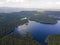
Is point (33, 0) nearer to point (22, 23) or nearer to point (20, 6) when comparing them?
point (20, 6)

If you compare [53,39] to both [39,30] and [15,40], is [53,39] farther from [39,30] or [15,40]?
[15,40]

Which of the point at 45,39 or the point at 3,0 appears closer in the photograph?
the point at 45,39

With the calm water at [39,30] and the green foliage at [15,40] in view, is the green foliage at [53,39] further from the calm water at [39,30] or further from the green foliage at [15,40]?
the green foliage at [15,40]

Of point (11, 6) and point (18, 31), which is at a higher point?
point (11, 6)

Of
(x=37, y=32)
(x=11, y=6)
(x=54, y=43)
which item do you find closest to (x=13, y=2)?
(x=11, y=6)

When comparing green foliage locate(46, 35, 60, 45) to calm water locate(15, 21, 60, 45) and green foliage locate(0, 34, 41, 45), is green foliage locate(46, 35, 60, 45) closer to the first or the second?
calm water locate(15, 21, 60, 45)

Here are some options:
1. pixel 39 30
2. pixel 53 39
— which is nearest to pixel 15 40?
pixel 39 30

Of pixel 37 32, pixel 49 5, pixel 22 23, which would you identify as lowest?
pixel 37 32

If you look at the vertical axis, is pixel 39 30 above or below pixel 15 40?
above
